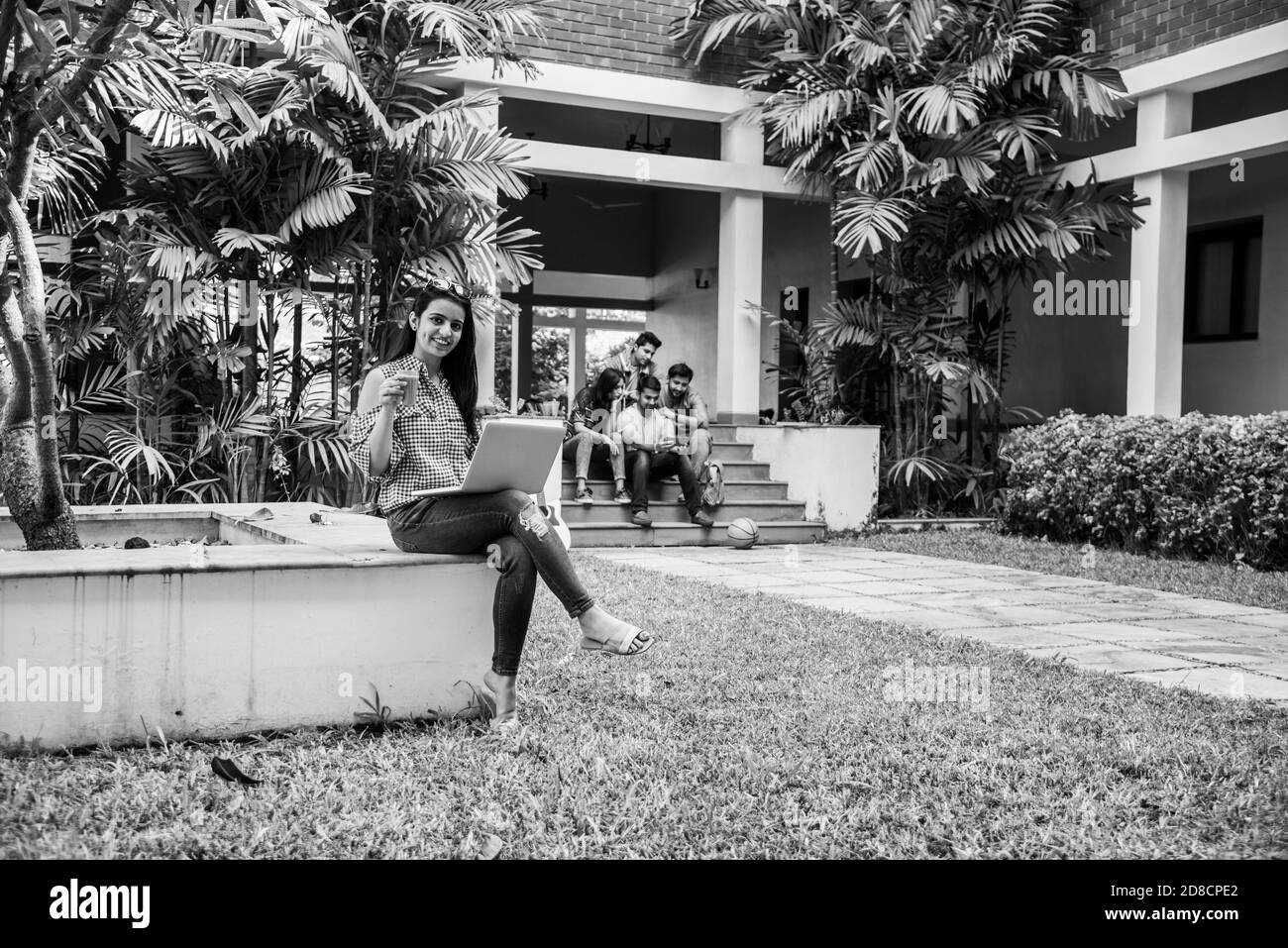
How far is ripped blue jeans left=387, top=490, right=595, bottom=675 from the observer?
12.3ft

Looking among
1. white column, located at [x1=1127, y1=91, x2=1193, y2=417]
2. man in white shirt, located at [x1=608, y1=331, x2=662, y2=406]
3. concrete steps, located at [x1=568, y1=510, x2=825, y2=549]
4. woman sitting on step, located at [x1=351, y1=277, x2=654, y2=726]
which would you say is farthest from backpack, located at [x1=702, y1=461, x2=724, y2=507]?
woman sitting on step, located at [x1=351, y1=277, x2=654, y2=726]

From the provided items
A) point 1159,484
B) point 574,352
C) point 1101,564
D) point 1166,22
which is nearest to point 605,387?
point 1101,564

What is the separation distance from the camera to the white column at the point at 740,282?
1053cm

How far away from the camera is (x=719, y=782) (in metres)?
3.27

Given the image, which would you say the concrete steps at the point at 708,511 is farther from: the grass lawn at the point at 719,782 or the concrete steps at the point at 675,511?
the grass lawn at the point at 719,782

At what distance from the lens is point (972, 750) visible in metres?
3.55

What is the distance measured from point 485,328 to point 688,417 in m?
1.75

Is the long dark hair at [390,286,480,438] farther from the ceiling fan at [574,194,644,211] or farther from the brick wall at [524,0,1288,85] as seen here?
the ceiling fan at [574,194,644,211]

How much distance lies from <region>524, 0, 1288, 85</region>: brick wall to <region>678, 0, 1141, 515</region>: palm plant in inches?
7.5

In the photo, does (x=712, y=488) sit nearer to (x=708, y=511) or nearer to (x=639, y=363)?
(x=708, y=511)

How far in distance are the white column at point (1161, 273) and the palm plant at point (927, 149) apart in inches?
9.5

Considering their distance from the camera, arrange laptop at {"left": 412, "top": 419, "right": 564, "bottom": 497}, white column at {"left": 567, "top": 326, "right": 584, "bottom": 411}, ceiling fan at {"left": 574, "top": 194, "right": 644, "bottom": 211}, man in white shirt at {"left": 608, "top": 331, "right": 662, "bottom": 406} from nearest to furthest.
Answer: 1. laptop at {"left": 412, "top": 419, "right": 564, "bottom": 497}
2. man in white shirt at {"left": 608, "top": 331, "right": 662, "bottom": 406}
3. ceiling fan at {"left": 574, "top": 194, "right": 644, "bottom": 211}
4. white column at {"left": 567, "top": 326, "right": 584, "bottom": 411}
